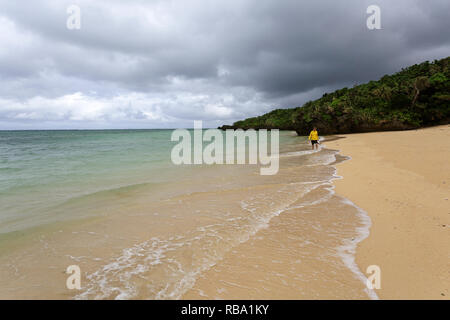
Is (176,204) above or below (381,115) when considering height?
below

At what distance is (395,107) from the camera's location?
32688 millimetres

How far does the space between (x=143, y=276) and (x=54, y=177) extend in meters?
10.1

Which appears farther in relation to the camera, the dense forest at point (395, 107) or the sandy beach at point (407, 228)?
the dense forest at point (395, 107)

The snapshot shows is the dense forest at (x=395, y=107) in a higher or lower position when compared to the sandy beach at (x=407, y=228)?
higher

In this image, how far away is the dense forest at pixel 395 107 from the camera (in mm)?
29688

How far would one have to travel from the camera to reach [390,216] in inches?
173

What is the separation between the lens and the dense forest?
2969cm

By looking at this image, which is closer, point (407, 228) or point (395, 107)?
point (407, 228)

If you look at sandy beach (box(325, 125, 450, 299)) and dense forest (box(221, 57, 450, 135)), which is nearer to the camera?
sandy beach (box(325, 125, 450, 299))

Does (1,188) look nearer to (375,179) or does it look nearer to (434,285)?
(434,285)

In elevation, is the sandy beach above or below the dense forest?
below

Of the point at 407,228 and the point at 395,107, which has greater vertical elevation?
the point at 395,107
